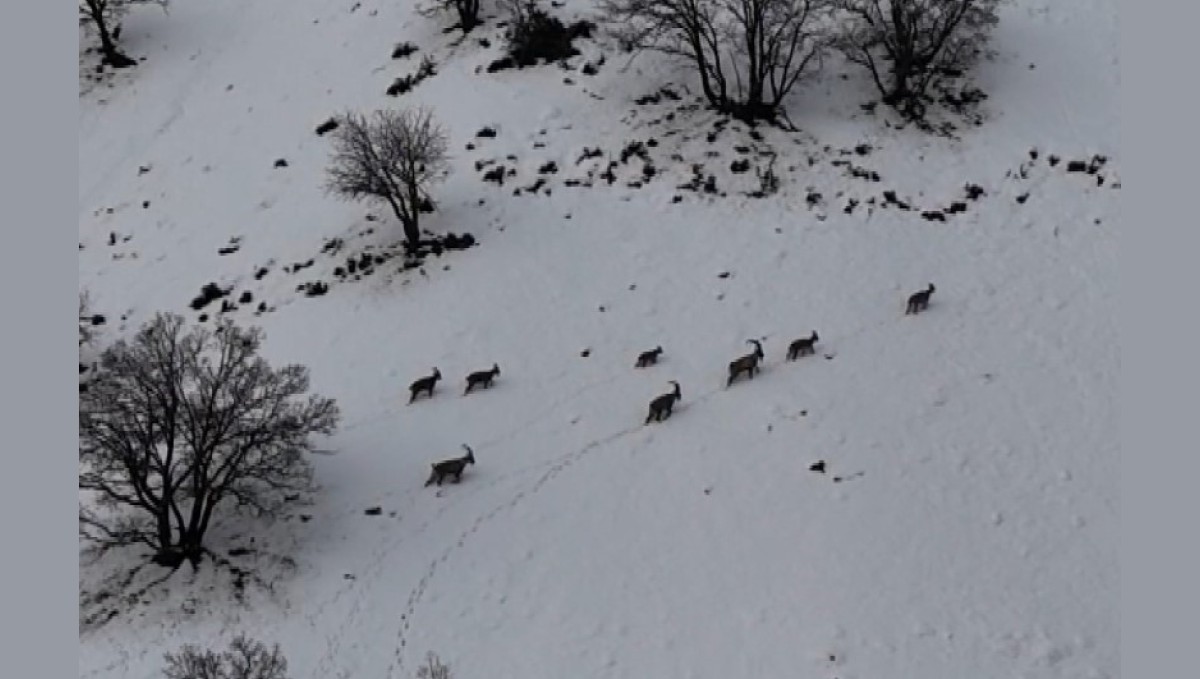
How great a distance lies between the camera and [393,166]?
31781 millimetres

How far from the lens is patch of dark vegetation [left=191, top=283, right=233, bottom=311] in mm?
Result: 32656

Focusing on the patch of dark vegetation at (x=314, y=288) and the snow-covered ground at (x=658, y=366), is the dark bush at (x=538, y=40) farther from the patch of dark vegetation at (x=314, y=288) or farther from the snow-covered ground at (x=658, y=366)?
the patch of dark vegetation at (x=314, y=288)

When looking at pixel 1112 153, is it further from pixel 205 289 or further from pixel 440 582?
pixel 205 289

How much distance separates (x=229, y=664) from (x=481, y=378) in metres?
9.09

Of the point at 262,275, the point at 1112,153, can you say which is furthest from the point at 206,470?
the point at 1112,153

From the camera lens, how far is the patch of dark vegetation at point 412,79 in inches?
1523

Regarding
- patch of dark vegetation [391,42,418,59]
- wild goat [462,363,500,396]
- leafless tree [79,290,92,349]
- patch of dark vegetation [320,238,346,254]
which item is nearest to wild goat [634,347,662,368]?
wild goat [462,363,500,396]

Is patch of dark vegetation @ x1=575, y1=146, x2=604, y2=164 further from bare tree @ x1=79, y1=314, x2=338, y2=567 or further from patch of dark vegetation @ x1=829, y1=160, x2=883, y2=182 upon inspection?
bare tree @ x1=79, y1=314, x2=338, y2=567

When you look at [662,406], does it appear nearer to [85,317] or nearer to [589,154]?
[589,154]

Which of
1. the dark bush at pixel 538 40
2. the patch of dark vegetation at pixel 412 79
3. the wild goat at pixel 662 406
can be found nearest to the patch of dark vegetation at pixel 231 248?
the patch of dark vegetation at pixel 412 79

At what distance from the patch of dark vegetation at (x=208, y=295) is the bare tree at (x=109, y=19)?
652 inches

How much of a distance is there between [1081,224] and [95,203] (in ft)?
99.0

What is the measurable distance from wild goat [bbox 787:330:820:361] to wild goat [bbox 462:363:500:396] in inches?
270

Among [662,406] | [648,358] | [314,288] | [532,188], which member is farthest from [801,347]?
[314,288]
